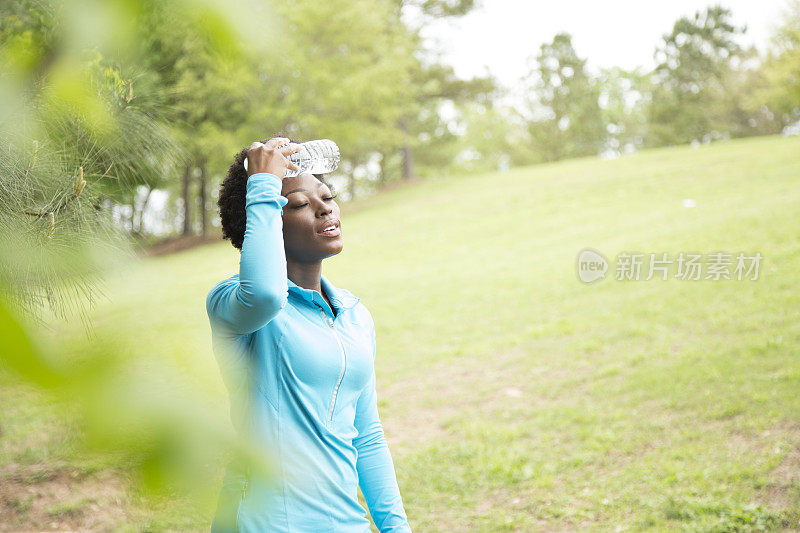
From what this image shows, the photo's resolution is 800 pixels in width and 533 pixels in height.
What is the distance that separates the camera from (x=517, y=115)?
39094 millimetres

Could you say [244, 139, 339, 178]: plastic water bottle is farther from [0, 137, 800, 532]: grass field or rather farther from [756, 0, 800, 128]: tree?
[756, 0, 800, 128]: tree

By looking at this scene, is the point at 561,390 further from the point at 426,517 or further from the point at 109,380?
the point at 109,380

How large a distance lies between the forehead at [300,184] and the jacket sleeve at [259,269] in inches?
7.7

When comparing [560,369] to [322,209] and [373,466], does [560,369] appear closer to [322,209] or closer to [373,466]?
[373,466]

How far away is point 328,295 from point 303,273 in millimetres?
123

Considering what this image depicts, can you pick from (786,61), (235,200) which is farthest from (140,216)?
(786,61)

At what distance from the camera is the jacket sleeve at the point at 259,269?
57.9 inches

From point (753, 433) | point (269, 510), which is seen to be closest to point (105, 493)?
point (269, 510)

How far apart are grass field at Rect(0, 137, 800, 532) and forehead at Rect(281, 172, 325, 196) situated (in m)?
0.37

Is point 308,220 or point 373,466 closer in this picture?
point 308,220

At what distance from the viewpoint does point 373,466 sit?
1908 mm

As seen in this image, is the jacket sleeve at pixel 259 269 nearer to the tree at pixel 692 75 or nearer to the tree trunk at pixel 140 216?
the tree trunk at pixel 140 216

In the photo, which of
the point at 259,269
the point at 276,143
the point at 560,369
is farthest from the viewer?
the point at 560,369

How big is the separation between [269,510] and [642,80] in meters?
49.0
